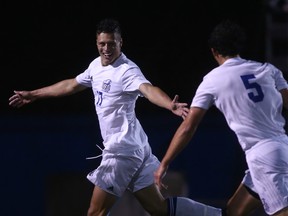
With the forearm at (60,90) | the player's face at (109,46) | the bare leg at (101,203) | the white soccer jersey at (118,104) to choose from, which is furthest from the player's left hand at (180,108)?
the forearm at (60,90)

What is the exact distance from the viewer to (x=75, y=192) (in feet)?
29.0

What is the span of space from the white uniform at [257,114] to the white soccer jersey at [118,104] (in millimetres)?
950

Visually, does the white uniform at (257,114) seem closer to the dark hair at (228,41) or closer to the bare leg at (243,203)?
the dark hair at (228,41)

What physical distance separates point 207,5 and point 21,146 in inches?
130

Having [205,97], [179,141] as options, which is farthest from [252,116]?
[179,141]

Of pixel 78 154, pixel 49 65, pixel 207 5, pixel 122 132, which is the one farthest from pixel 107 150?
pixel 207 5

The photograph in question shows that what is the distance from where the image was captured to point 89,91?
1128cm

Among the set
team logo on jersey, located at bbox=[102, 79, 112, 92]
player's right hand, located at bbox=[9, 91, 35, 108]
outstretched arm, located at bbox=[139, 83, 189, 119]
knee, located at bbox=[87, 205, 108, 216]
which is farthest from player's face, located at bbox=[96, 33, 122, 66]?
knee, located at bbox=[87, 205, 108, 216]

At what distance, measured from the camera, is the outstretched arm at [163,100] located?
687 centimetres

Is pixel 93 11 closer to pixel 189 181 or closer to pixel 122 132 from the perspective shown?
pixel 189 181

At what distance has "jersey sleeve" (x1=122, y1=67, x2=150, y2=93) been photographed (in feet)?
24.1

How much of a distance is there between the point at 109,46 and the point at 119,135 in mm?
674

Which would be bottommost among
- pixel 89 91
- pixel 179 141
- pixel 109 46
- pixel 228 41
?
pixel 89 91

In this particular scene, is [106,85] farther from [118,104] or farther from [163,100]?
[163,100]
